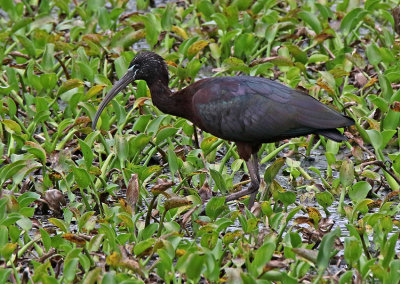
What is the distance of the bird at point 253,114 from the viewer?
643cm

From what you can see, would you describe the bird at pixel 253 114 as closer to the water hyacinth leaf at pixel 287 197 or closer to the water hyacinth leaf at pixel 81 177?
the water hyacinth leaf at pixel 287 197

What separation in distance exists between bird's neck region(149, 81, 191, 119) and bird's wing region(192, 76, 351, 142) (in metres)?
0.15

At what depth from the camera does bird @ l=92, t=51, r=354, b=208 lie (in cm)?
643

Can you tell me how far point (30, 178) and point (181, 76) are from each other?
179 cm

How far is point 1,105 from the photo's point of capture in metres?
7.41

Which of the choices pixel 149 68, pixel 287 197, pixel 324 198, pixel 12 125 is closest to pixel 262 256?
pixel 287 197

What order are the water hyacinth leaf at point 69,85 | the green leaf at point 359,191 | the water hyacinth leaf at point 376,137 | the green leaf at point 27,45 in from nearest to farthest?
1. the green leaf at point 359,191
2. the water hyacinth leaf at point 376,137
3. the water hyacinth leaf at point 69,85
4. the green leaf at point 27,45

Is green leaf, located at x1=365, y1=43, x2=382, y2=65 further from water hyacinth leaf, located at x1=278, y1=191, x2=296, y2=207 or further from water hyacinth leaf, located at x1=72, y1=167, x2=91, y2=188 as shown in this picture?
water hyacinth leaf, located at x1=72, y1=167, x2=91, y2=188

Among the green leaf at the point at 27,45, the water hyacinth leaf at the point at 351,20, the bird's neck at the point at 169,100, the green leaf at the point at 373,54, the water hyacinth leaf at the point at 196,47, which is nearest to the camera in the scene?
the bird's neck at the point at 169,100

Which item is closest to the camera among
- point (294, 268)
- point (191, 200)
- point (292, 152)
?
point (294, 268)

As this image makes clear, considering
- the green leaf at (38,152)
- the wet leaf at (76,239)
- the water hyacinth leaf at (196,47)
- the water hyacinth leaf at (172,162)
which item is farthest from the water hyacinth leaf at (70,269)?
the water hyacinth leaf at (196,47)

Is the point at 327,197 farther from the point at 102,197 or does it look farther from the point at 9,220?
the point at 9,220

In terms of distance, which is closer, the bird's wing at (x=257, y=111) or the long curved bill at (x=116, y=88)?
the bird's wing at (x=257, y=111)

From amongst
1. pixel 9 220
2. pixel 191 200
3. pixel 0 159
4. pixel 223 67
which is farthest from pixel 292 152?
pixel 9 220
